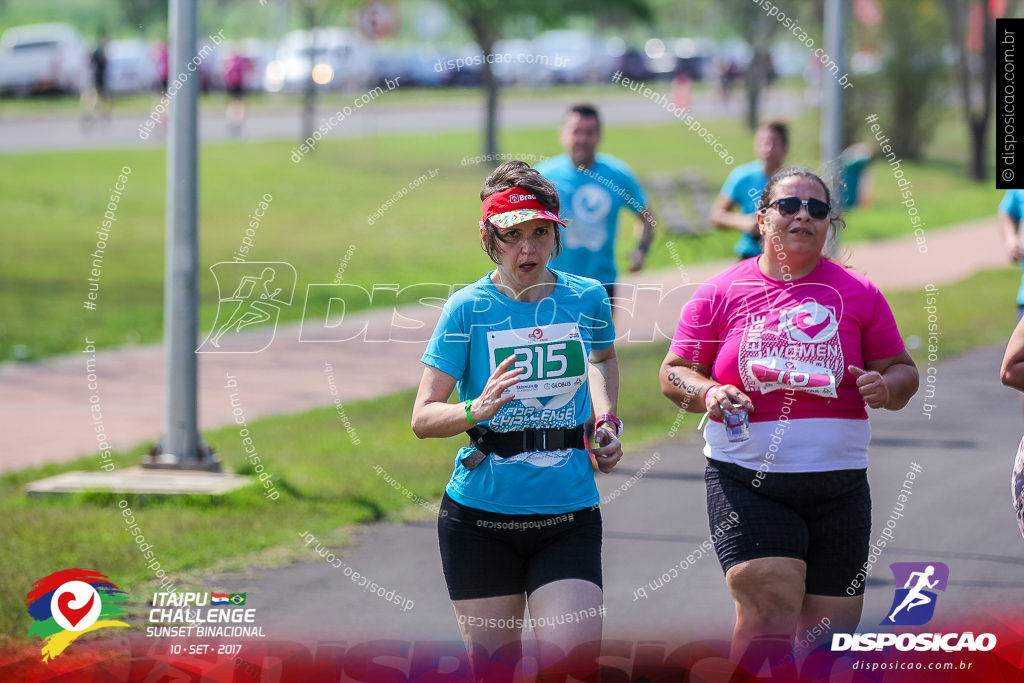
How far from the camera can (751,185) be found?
921 cm

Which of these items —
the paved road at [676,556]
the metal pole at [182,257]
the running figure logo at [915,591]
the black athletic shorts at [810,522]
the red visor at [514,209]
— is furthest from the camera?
the metal pole at [182,257]

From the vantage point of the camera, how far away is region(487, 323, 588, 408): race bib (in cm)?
392

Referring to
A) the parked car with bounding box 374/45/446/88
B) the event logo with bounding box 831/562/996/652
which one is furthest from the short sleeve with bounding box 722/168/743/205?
the parked car with bounding box 374/45/446/88

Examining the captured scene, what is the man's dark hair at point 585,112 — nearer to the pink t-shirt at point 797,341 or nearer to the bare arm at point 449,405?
the pink t-shirt at point 797,341

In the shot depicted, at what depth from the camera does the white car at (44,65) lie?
36906mm

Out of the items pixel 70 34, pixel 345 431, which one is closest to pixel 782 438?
pixel 345 431

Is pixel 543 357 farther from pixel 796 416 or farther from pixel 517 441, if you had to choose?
pixel 796 416

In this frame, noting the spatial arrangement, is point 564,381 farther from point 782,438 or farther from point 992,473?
point 992,473

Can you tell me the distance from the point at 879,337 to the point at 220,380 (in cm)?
797

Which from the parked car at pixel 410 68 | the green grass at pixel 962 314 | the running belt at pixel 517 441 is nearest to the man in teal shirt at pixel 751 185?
the green grass at pixel 962 314

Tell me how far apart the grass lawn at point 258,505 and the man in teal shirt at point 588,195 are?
4.86 feet

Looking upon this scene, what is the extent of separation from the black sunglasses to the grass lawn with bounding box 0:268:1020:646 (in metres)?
3.38

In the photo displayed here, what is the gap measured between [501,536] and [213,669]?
54.4 inches

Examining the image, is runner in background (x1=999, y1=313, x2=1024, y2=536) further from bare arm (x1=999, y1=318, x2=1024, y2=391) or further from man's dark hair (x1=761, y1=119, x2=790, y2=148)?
man's dark hair (x1=761, y1=119, x2=790, y2=148)
